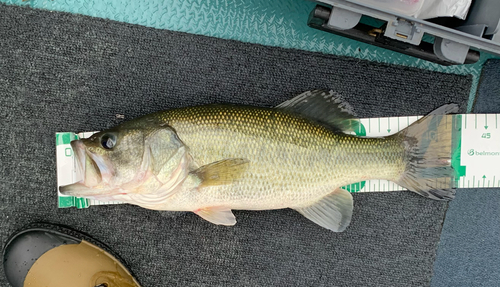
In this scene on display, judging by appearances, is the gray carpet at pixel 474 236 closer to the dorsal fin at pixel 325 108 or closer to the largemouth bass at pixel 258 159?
the largemouth bass at pixel 258 159

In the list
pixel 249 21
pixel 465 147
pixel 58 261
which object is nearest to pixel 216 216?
pixel 58 261

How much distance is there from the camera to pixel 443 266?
1.56m

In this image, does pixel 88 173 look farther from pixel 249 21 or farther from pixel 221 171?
pixel 249 21

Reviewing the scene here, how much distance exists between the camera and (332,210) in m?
1.35

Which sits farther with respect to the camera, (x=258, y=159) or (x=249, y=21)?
(x=249, y=21)

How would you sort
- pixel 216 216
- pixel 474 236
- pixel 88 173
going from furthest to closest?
1. pixel 474 236
2. pixel 216 216
3. pixel 88 173

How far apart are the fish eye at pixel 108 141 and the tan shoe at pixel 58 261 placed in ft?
1.99

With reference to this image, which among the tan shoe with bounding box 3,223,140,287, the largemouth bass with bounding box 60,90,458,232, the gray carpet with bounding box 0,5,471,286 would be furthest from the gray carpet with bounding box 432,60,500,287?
the tan shoe with bounding box 3,223,140,287

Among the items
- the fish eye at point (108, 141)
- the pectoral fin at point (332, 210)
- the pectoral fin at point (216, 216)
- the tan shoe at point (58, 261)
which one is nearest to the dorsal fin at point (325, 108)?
the pectoral fin at point (332, 210)

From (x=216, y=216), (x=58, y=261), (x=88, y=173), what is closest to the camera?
(x=88, y=173)

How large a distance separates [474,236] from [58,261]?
6.69 feet

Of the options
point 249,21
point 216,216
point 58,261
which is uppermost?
point 249,21

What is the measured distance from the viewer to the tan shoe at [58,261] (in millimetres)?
1428

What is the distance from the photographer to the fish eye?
1.13 meters
